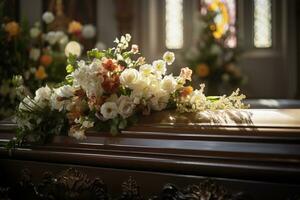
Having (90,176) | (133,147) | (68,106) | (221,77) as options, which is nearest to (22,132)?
(68,106)

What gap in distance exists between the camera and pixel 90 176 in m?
1.74

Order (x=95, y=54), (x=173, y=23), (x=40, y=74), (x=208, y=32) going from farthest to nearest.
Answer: (x=173, y=23), (x=208, y=32), (x=40, y=74), (x=95, y=54)

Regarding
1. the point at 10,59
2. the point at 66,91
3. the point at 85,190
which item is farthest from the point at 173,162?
the point at 10,59

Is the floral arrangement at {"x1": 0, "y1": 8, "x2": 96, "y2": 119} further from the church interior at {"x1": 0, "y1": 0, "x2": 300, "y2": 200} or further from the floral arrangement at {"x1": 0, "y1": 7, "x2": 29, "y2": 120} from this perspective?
the church interior at {"x1": 0, "y1": 0, "x2": 300, "y2": 200}

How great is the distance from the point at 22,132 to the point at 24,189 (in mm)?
244

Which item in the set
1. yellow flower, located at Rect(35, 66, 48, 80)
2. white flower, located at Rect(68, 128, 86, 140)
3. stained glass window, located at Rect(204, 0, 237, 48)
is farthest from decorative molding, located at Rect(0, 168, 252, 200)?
stained glass window, located at Rect(204, 0, 237, 48)

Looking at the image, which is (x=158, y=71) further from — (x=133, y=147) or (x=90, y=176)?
(x=90, y=176)

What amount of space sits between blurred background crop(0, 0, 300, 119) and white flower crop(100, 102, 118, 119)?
10.8 feet

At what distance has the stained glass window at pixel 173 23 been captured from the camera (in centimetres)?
596

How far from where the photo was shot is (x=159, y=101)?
1804 millimetres

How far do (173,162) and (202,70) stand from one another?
12.1 ft

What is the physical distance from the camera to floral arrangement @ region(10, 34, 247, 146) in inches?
68.1

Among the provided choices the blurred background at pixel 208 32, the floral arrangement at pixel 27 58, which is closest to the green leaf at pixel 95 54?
Answer: the floral arrangement at pixel 27 58

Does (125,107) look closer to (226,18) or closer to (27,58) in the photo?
(27,58)
